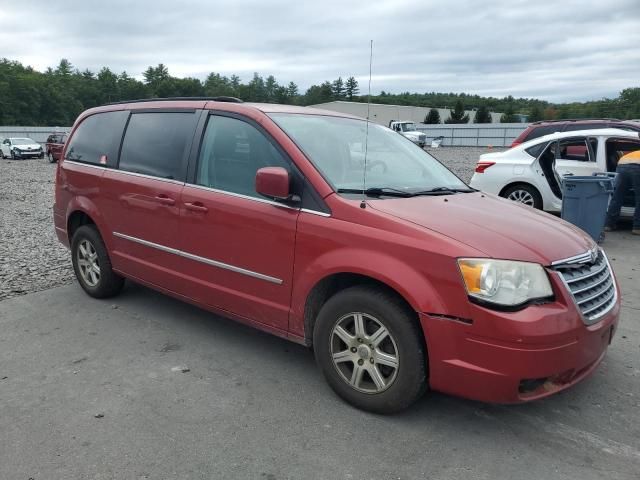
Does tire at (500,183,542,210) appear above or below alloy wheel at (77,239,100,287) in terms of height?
above

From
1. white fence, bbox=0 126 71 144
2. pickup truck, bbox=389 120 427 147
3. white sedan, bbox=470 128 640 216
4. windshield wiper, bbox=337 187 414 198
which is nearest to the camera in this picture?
windshield wiper, bbox=337 187 414 198

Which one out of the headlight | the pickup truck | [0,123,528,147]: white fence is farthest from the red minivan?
[0,123,528,147]: white fence

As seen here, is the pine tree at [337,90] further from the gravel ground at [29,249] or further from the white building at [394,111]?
the gravel ground at [29,249]

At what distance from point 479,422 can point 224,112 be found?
282 cm

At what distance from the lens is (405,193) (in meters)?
3.62

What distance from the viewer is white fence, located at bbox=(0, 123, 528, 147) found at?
41469mm

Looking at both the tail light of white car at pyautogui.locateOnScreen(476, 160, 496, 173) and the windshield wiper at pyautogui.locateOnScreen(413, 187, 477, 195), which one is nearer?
the windshield wiper at pyautogui.locateOnScreen(413, 187, 477, 195)

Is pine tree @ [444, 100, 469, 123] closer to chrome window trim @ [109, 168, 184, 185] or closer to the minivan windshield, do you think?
the minivan windshield

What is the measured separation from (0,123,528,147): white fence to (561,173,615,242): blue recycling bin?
3437 centimetres

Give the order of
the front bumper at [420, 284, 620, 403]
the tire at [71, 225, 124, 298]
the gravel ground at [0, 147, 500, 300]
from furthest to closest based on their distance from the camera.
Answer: the gravel ground at [0, 147, 500, 300], the tire at [71, 225, 124, 298], the front bumper at [420, 284, 620, 403]

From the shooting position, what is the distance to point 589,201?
7562 mm

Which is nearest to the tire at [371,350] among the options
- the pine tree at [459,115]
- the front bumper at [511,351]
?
the front bumper at [511,351]

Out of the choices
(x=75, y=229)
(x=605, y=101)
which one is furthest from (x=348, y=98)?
(x=75, y=229)

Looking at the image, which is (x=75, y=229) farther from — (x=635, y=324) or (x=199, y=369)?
(x=635, y=324)
